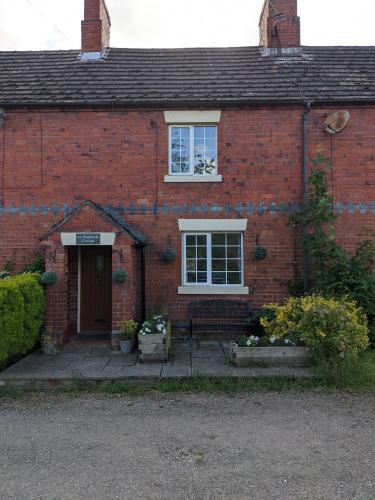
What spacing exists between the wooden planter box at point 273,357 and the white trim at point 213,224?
10.7ft

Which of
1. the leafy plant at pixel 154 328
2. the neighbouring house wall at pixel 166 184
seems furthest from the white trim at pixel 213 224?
the leafy plant at pixel 154 328

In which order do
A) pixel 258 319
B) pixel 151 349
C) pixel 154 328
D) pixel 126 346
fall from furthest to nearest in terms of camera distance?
pixel 258 319
pixel 126 346
pixel 154 328
pixel 151 349

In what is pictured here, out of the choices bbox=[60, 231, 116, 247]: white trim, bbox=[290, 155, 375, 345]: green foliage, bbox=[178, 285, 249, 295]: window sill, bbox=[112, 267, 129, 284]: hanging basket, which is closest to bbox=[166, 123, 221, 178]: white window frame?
bbox=[290, 155, 375, 345]: green foliage

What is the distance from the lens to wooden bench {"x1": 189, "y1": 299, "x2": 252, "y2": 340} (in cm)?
936

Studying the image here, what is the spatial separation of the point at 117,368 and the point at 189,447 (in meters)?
2.87

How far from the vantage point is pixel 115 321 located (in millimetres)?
8344

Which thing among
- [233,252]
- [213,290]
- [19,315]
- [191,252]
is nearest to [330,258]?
[233,252]

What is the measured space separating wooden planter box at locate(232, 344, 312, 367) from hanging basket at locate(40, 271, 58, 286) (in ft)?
13.4

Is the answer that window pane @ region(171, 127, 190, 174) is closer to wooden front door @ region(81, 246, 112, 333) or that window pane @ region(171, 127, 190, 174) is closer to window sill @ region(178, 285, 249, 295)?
wooden front door @ region(81, 246, 112, 333)

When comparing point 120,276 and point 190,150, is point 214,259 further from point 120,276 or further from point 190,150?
point 190,150

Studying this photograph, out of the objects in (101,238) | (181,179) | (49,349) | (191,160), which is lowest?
(49,349)

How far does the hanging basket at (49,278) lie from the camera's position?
8.34 meters

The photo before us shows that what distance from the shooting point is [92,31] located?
1148 centimetres

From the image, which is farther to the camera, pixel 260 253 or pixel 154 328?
pixel 260 253
